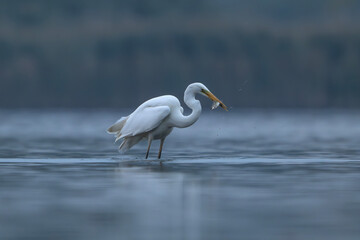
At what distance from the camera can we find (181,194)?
1221 centimetres

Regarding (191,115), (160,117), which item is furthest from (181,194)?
(191,115)

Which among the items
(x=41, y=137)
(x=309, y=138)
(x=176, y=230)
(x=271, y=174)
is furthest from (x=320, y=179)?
(x=41, y=137)

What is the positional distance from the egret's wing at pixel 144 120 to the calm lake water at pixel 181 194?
0.57m

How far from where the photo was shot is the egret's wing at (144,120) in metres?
17.6

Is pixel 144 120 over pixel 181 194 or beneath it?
over

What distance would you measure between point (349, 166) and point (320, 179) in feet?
8.41

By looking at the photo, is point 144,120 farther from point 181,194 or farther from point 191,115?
point 181,194

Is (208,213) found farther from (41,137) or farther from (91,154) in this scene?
(41,137)

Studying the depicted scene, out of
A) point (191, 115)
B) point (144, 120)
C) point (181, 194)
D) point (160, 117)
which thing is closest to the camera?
point (181, 194)

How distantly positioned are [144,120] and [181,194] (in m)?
5.66

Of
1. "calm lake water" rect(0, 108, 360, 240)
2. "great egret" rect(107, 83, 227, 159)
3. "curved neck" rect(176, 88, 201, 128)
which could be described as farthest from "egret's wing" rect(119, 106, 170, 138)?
"calm lake water" rect(0, 108, 360, 240)

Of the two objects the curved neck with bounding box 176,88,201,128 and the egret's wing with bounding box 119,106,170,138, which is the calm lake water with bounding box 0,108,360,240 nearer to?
the egret's wing with bounding box 119,106,170,138

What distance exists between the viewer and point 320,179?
1415 cm

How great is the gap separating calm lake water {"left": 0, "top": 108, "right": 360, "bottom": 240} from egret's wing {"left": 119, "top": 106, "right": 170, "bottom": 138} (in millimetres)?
572
